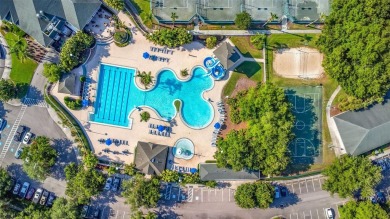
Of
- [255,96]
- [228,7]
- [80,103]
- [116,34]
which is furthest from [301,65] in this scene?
[80,103]

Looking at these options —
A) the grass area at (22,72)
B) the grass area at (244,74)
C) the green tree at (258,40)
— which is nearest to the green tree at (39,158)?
the grass area at (22,72)

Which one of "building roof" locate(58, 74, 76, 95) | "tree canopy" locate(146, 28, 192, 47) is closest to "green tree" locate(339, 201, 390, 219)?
"tree canopy" locate(146, 28, 192, 47)

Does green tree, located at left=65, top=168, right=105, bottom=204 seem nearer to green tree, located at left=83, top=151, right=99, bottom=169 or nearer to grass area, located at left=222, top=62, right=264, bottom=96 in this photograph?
green tree, located at left=83, top=151, right=99, bottom=169

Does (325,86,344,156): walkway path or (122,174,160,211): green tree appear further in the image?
(325,86,344,156): walkway path

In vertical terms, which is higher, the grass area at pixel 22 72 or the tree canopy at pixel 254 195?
the grass area at pixel 22 72

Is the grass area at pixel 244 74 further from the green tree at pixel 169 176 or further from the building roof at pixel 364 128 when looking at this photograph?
the green tree at pixel 169 176

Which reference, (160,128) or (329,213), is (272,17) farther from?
(329,213)
